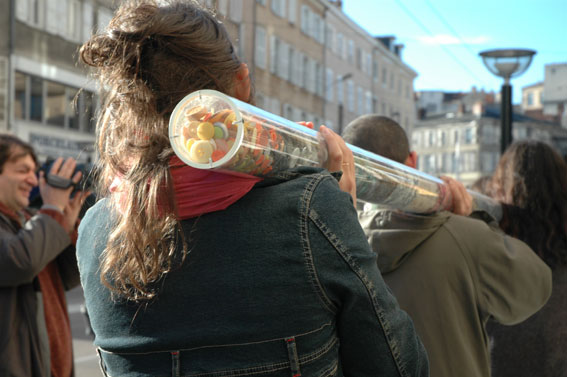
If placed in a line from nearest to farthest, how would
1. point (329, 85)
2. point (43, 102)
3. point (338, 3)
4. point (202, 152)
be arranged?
point (202, 152)
point (43, 102)
point (329, 85)
point (338, 3)

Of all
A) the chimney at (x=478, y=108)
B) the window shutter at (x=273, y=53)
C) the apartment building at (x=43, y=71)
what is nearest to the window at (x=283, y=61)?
the window shutter at (x=273, y=53)

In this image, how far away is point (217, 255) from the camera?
58.4 inches

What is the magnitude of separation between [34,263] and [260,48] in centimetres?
3200

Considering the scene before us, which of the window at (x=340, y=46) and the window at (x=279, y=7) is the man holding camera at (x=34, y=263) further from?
the window at (x=340, y=46)

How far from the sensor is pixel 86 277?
5.52 ft

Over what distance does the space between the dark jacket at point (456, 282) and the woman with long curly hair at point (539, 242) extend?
0.68 m

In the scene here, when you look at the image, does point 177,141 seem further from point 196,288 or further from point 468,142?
point 468,142

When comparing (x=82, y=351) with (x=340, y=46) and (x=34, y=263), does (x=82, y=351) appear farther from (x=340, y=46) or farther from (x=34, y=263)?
(x=340, y=46)

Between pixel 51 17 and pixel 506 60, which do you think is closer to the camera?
pixel 506 60

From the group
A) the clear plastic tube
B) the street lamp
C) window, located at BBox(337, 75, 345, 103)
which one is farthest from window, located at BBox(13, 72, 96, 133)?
window, located at BBox(337, 75, 345, 103)

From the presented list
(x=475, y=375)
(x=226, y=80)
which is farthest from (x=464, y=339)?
(x=226, y=80)

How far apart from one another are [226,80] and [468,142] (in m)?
82.5

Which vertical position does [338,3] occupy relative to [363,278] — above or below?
above

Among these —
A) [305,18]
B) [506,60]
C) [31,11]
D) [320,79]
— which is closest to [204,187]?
[506,60]
